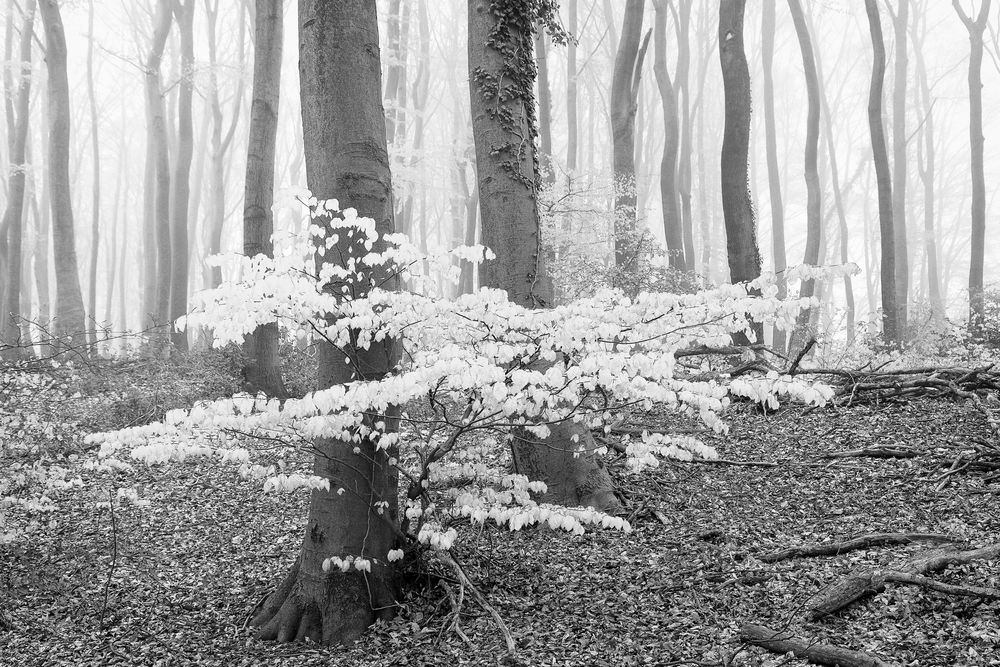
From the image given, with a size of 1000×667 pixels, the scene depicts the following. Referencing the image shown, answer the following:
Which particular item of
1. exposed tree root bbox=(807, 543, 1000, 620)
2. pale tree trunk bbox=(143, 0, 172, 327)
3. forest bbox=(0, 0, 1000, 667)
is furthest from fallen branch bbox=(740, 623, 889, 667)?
pale tree trunk bbox=(143, 0, 172, 327)

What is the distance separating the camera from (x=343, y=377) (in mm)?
4152

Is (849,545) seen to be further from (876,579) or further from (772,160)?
(772,160)

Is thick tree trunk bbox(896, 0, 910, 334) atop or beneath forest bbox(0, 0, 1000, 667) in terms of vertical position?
atop

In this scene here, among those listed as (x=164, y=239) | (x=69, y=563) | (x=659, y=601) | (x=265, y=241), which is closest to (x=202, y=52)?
(x=164, y=239)

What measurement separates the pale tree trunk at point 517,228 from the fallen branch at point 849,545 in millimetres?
1387

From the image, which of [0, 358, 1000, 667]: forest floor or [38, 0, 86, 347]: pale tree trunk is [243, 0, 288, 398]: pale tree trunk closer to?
[0, 358, 1000, 667]: forest floor

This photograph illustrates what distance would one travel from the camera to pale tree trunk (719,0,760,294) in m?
8.57

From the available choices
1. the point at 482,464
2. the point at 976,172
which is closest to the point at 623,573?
the point at 482,464

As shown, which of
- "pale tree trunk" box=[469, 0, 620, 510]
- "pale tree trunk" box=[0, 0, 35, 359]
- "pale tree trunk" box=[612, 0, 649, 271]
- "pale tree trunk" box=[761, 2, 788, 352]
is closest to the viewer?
"pale tree trunk" box=[469, 0, 620, 510]

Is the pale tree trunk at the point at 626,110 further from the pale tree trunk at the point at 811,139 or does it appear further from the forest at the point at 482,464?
the pale tree trunk at the point at 811,139

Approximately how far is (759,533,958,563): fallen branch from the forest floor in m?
0.04

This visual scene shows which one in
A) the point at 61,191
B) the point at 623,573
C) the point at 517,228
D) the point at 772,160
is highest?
the point at 772,160

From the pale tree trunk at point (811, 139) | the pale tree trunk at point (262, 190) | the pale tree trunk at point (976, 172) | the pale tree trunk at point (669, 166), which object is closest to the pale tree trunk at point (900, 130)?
the pale tree trunk at point (976, 172)

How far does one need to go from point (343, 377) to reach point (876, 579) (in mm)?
3108
